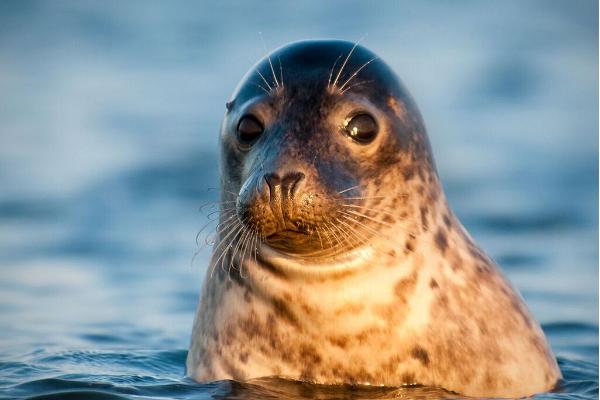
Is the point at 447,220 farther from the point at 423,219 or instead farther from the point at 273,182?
the point at 273,182

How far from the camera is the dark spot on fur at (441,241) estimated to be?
6.02m

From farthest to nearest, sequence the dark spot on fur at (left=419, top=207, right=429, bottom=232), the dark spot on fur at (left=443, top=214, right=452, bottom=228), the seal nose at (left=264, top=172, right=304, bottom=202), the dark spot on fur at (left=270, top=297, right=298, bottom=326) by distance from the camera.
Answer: the dark spot on fur at (left=443, top=214, right=452, bottom=228) → the dark spot on fur at (left=419, top=207, right=429, bottom=232) → the dark spot on fur at (left=270, top=297, right=298, bottom=326) → the seal nose at (left=264, top=172, right=304, bottom=202)

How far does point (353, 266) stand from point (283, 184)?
2.00 ft

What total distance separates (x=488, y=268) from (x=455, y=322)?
17.5 inches

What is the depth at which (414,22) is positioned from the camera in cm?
2067

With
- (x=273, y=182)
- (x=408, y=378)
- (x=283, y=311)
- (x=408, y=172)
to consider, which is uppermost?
(x=408, y=172)

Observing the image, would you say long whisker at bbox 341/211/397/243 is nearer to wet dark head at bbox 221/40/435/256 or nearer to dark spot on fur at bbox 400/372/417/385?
wet dark head at bbox 221/40/435/256

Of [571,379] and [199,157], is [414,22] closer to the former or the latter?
[199,157]

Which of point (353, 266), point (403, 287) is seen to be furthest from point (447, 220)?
point (353, 266)

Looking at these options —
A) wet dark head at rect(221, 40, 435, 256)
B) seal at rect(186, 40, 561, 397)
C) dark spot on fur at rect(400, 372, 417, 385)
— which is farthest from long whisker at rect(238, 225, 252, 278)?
dark spot on fur at rect(400, 372, 417, 385)

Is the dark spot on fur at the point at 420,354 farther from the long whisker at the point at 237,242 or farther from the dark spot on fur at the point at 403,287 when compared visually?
the long whisker at the point at 237,242

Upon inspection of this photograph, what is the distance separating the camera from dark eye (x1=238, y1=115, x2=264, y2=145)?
5.89 metres

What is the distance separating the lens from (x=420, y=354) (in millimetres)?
5824

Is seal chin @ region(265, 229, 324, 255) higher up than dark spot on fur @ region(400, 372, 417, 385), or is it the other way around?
seal chin @ region(265, 229, 324, 255)
